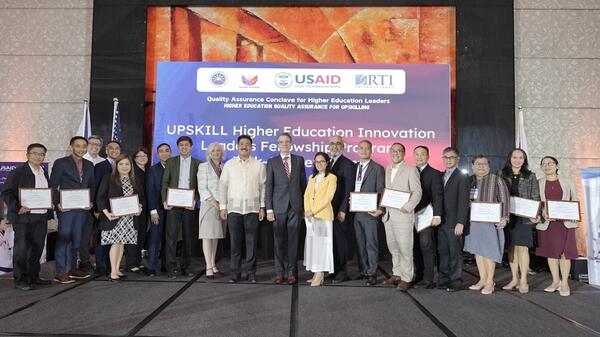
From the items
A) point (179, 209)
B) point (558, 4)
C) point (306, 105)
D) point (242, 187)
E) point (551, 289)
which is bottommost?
point (551, 289)

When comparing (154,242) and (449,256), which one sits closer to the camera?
(449,256)

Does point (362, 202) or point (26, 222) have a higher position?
point (362, 202)

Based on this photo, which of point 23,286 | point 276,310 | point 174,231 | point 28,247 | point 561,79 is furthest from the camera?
point 561,79

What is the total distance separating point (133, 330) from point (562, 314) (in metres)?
3.22

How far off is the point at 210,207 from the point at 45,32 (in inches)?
168

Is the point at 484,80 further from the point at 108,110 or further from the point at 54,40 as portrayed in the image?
the point at 54,40

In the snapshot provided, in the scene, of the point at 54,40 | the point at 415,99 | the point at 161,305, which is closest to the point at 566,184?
the point at 415,99

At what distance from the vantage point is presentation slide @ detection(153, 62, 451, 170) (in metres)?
5.29

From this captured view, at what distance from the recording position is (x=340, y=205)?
4102 millimetres

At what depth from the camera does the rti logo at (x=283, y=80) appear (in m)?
5.39

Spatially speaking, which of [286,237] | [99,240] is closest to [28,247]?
[99,240]

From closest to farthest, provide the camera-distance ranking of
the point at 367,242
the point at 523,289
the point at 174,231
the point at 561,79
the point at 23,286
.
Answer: the point at 23,286 < the point at 523,289 < the point at 367,242 < the point at 174,231 < the point at 561,79

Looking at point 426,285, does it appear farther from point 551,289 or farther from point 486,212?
point 551,289

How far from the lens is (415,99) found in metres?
5.30
